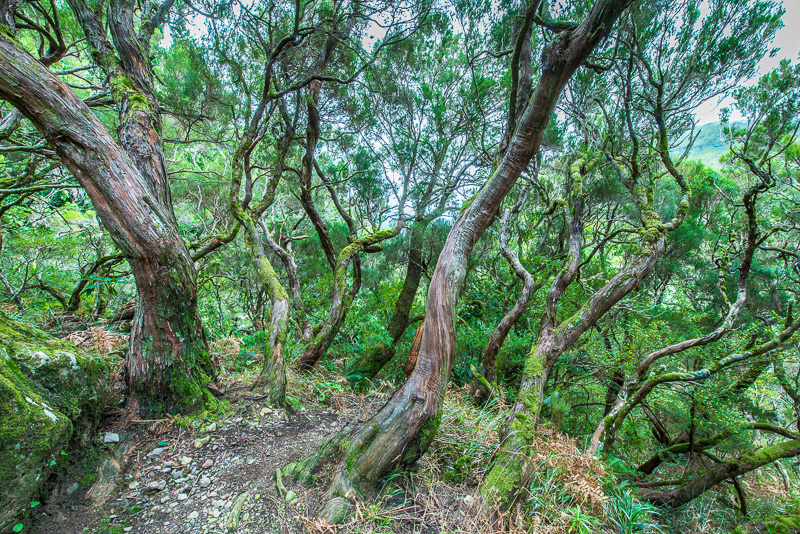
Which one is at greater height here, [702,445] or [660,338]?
[660,338]

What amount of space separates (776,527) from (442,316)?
3858 mm

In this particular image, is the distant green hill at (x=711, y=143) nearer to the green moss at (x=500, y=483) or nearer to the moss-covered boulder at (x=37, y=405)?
the green moss at (x=500, y=483)

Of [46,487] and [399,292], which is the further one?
[399,292]

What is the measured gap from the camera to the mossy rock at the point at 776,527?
9.41 feet

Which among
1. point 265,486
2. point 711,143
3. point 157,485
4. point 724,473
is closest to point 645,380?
point 724,473

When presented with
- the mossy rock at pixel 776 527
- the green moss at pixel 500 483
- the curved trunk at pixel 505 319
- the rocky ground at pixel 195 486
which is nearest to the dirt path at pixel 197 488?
the rocky ground at pixel 195 486

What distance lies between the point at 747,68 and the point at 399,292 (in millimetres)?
6166

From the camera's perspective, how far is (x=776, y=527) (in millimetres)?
2908

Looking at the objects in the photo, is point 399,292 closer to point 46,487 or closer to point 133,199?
point 133,199

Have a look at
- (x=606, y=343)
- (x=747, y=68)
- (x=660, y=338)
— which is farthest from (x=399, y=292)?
(x=747, y=68)

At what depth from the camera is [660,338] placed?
409cm

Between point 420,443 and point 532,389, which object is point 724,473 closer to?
point 532,389

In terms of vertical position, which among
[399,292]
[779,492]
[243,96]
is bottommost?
[779,492]

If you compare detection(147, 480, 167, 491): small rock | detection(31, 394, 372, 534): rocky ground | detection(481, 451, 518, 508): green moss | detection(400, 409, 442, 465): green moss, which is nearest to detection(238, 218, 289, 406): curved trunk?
detection(31, 394, 372, 534): rocky ground
